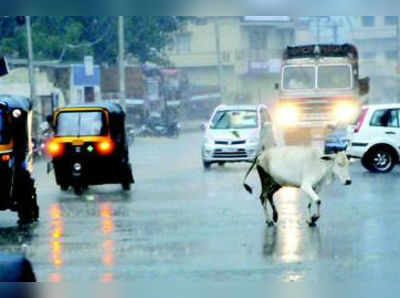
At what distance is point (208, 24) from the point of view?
253 feet

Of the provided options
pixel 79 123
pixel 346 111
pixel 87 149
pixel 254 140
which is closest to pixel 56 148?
pixel 87 149

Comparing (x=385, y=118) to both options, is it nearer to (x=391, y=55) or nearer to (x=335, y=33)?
(x=335, y=33)

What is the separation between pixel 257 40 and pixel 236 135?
136 ft

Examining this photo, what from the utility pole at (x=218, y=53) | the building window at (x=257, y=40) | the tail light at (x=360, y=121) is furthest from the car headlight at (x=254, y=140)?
the building window at (x=257, y=40)

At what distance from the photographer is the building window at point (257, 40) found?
75188mm

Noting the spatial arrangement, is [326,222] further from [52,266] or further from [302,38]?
[302,38]

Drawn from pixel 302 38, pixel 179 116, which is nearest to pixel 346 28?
pixel 302 38

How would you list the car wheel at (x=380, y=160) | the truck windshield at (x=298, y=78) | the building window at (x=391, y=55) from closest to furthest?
the car wheel at (x=380, y=160), the truck windshield at (x=298, y=78), the building window at (x=391, y=55)

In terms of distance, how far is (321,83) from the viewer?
131ft

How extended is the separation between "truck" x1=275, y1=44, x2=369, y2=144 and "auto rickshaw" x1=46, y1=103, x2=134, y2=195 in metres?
12.8

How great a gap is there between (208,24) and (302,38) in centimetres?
843

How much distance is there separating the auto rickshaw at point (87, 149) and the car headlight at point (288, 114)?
43.4 feet

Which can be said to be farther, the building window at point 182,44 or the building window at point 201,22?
the building window at point 182,44

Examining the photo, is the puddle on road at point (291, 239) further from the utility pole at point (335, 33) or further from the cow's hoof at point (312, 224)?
the utility pole at point (335, 33)
